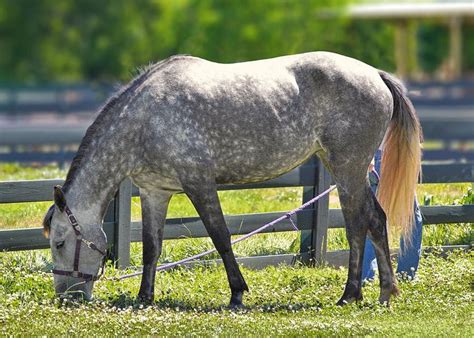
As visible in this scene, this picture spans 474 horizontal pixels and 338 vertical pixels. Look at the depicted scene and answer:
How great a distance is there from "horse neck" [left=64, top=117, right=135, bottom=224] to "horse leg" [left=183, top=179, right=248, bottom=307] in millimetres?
538

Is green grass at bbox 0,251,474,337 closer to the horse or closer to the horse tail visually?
the horse

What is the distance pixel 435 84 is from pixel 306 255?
2312 cm

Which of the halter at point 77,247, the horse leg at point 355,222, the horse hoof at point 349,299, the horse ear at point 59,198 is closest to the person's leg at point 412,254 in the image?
the horse leg at point 355,222

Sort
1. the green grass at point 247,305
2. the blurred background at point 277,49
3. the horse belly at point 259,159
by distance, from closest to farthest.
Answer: the green grass at point 247,305, the horse belly at point 259,159, the blurred background at point 277,49

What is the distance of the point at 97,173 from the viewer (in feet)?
28.5

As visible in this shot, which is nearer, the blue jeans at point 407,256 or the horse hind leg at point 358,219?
the horse hind leg at point 358,219

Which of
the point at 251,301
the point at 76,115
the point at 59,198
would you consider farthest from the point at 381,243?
the point at 76,115

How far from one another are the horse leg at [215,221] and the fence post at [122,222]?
4.66ft

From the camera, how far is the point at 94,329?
771 cm

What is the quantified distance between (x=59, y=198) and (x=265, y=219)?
2.72 metres

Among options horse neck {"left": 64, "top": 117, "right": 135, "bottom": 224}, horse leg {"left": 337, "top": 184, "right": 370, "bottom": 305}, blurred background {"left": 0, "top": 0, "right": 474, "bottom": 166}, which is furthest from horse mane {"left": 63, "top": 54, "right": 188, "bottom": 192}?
blurred background {"left": 0, "top": 0, "right": 474, "bottom": 166}

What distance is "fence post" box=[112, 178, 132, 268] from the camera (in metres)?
9.98

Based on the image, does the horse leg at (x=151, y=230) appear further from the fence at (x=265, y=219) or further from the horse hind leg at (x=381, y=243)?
the horse hind leg at (x=381, y=243)

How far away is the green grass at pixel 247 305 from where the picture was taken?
25.5 feet
